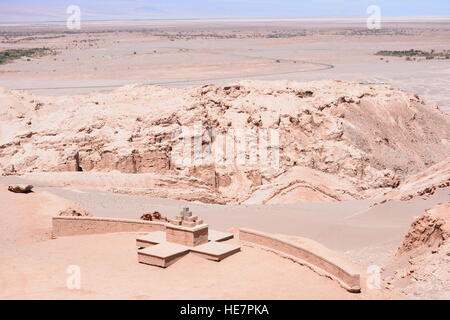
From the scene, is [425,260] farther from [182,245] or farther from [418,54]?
[418,54]

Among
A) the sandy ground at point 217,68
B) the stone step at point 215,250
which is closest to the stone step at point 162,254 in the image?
the stone step at point 215,250

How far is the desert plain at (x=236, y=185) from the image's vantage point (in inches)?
434

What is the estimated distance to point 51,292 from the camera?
10219mm

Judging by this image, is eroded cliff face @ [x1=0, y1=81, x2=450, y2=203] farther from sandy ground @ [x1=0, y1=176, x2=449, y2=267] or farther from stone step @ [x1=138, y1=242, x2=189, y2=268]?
stone step @ [x1=138, y1=242, x2=189, y2=268]

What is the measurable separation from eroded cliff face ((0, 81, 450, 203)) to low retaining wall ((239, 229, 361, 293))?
908 centimetres

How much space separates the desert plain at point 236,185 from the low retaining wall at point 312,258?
0.50ft

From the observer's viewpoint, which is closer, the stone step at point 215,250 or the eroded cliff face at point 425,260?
the eroded cliff face at point 425,260

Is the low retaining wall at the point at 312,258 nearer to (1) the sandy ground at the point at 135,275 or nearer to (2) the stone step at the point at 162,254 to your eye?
(1) the sandy ground at the point at 135,275

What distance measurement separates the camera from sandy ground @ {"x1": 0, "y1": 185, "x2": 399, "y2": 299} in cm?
1015

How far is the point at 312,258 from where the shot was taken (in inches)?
452

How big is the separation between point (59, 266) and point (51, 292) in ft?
4.71

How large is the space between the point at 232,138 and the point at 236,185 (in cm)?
231
